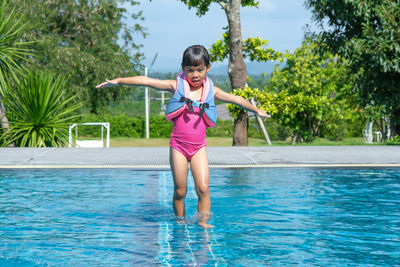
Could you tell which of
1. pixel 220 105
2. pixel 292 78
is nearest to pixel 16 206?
pixel 292 78

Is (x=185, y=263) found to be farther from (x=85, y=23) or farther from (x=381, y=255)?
(x=85, y=23)

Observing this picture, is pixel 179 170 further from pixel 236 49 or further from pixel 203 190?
pixel 236 49

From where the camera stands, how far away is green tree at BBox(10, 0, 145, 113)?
26500 millimetres

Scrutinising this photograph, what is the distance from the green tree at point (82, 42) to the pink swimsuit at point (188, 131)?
2145 cm

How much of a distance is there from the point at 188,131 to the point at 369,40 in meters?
12.6

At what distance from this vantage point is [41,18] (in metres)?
27.9

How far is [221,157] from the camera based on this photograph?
11.4 m

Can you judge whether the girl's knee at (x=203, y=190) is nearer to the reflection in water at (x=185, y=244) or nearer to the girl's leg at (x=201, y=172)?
the girl's leg at (x=201, y=172)

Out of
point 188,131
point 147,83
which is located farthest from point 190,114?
point 147,83

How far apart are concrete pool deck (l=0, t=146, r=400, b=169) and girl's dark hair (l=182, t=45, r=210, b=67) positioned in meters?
4.98

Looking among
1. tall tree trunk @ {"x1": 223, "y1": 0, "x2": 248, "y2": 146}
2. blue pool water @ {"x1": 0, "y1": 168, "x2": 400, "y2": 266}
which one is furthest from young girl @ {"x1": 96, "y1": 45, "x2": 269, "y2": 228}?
tall tree trunk @ {"x1": 223, "y1": 0, "x2": 248, "y2": 146}

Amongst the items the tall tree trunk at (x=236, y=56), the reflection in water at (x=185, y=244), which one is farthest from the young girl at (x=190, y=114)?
the tall tree trunk at (x=236, y=56)

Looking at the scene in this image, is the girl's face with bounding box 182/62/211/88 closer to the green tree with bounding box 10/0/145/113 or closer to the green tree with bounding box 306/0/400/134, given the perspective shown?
the green tree with bounding box 306/0/400/134

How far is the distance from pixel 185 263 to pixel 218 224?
1.61 m
